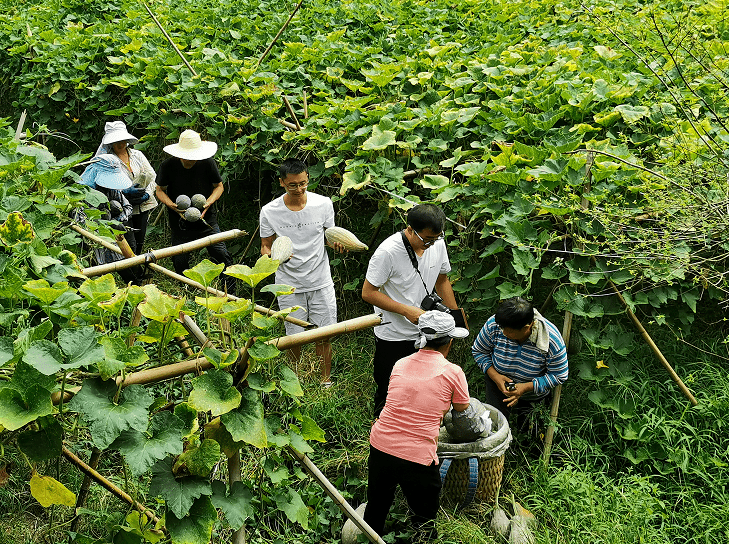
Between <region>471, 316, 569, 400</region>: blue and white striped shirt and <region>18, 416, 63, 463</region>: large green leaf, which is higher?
<region>18, 416, 63, 463</region>: large green leaf

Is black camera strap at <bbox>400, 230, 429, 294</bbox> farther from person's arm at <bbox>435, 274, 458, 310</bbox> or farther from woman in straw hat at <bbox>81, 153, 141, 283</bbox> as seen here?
woman in straw hat at <bbox>81, 153, 141, 283</bbox>

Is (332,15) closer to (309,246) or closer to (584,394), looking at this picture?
(309,246)

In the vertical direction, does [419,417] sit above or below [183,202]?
above

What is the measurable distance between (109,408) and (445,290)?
104 inches

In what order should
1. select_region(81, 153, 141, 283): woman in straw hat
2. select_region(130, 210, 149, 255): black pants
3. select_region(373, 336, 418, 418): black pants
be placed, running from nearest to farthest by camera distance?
select_region(373, 336, 418, 418): black pants < select_region(81, 153, 141, 283): woman in straw hat < select_region(130, 210, 149, 255): black pants

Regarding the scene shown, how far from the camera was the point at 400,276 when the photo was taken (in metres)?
4.35

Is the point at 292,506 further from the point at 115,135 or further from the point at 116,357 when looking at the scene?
the point at 115,135

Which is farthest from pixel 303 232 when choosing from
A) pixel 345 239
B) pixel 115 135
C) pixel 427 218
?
pixel 115 135

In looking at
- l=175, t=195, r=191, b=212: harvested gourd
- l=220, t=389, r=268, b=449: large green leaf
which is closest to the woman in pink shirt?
Answer: l=220, t=389, r=268, b=449: large green leaf

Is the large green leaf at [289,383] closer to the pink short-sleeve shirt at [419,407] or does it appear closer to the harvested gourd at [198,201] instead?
the pink short-sleeve shirt at [419,407]

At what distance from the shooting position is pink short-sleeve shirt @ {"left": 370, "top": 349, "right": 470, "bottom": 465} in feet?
11.4

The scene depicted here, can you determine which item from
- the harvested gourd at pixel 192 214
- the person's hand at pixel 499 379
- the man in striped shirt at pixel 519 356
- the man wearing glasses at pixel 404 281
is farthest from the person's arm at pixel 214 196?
the person's hand at pixel 499 379

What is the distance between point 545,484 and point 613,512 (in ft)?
1.34

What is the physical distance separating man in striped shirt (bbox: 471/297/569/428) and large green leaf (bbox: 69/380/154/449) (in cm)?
215
